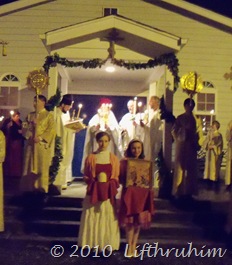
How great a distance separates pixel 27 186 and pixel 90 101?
4.95m

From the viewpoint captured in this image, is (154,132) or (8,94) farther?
(8,94)

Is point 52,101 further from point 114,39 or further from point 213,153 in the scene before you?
point 213,153

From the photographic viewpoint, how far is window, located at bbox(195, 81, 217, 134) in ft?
48.4

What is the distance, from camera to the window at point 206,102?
1476cm

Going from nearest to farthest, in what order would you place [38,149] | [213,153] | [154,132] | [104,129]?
[38,149] < [154,132] < [104,129] < [213,153]

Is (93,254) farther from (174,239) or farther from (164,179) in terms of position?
(164,179)

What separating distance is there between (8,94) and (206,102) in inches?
230

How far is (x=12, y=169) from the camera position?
519 inches

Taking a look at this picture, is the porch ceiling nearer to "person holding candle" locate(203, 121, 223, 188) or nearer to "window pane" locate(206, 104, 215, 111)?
"person holding candle" locate(203, 121, 223, 188)

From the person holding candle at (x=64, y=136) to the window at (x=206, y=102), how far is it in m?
4.39

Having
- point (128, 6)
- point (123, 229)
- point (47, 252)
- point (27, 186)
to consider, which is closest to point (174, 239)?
point (123, 229)

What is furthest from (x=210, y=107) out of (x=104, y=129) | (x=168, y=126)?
(x=168, y=126)

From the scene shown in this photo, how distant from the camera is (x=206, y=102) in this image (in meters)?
14.8

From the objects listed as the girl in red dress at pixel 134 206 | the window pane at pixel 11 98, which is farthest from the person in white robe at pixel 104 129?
the girl in red dress at pixel 134 206
